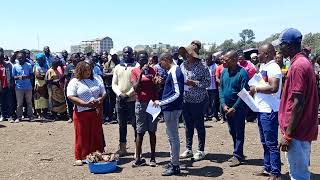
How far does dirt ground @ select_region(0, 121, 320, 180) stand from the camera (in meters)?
7.47

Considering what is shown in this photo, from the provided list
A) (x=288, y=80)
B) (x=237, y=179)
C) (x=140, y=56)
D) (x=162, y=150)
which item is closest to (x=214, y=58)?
(x=162, y=150)

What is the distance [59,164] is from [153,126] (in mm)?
2045

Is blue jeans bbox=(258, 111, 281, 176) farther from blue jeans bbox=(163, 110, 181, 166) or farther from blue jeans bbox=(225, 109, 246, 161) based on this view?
blue jeans bbox=(163, 110, 181, 166)

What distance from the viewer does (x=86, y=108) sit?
7.98m

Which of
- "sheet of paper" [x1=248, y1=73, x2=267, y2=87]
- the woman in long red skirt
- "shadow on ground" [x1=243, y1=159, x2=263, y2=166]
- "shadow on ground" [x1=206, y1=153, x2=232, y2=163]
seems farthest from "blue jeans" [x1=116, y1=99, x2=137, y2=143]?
"sheet of paper" [x1=248, y1=73, x2=267, y2=87]

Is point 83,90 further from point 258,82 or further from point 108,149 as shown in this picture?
point 258,82

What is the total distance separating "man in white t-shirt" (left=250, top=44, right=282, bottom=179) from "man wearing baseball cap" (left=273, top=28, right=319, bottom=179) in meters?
1.77

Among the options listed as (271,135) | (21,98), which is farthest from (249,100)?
(21,98)

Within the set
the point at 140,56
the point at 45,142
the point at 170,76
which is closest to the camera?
the point at 170,76

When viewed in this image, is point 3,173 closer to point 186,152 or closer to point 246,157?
point 186,152

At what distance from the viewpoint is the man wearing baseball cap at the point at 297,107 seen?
14.0 feet

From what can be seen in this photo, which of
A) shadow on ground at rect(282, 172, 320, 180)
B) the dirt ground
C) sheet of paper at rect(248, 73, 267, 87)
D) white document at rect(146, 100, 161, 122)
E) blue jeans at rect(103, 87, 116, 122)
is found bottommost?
the dirt ground

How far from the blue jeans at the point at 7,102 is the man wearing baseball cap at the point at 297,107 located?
35.6 ft

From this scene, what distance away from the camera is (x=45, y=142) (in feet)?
34.7
